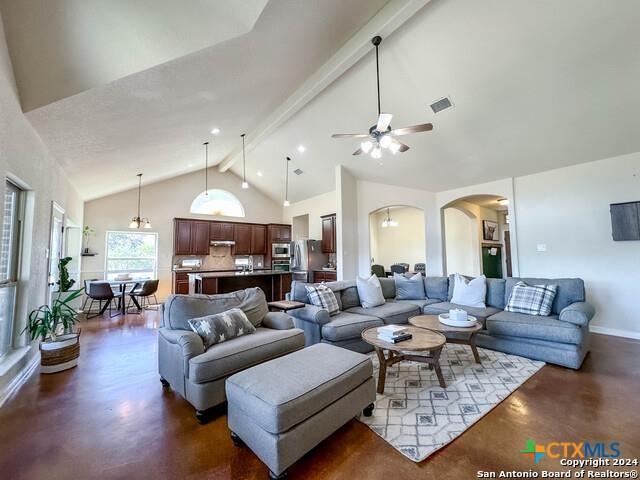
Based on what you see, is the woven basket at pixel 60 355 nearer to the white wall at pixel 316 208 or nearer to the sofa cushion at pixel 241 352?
the sofa cushion at pixel 241 352

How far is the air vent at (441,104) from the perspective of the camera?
150 inches

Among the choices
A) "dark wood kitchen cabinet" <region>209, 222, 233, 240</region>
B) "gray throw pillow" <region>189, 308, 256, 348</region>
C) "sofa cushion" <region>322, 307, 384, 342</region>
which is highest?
"dark wood kitchen cabinet" <region>209, 222, 233, 240</region>

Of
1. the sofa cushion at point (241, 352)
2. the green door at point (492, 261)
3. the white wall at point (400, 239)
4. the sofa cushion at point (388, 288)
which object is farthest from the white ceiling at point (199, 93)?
the green door at point (492, 261)

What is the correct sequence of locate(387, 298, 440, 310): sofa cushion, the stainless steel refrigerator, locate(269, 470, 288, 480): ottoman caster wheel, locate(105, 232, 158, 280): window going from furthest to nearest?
the stainless steel refrigerator → locate(105, 232, 158, 280): window → locate(387, 298, 440, 310): sofa cushion → locate(269, 470, 288, 480): ottoman caster wheel

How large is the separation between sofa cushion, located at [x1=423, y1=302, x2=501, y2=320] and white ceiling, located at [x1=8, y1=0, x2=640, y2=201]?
2602 mm

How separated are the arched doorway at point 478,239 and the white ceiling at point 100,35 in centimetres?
670

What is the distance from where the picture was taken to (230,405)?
74.6 inches

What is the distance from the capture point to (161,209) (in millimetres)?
7672

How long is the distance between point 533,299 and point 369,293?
2121mm

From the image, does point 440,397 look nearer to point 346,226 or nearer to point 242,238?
point 346,226

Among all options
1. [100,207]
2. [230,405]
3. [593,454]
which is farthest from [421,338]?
[100,207]

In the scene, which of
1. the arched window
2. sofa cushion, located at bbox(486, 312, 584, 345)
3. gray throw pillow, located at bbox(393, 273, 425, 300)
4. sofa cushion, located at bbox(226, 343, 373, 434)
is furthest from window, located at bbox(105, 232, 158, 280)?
sofa cushion, located at bbox(486, 312, 584, 345)

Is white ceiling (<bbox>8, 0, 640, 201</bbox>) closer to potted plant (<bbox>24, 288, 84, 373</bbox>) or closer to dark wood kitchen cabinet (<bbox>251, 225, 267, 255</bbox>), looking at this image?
potted plant (<bbox>24, 288, 84, 373</bbox>)

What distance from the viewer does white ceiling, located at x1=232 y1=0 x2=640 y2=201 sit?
2695mm
